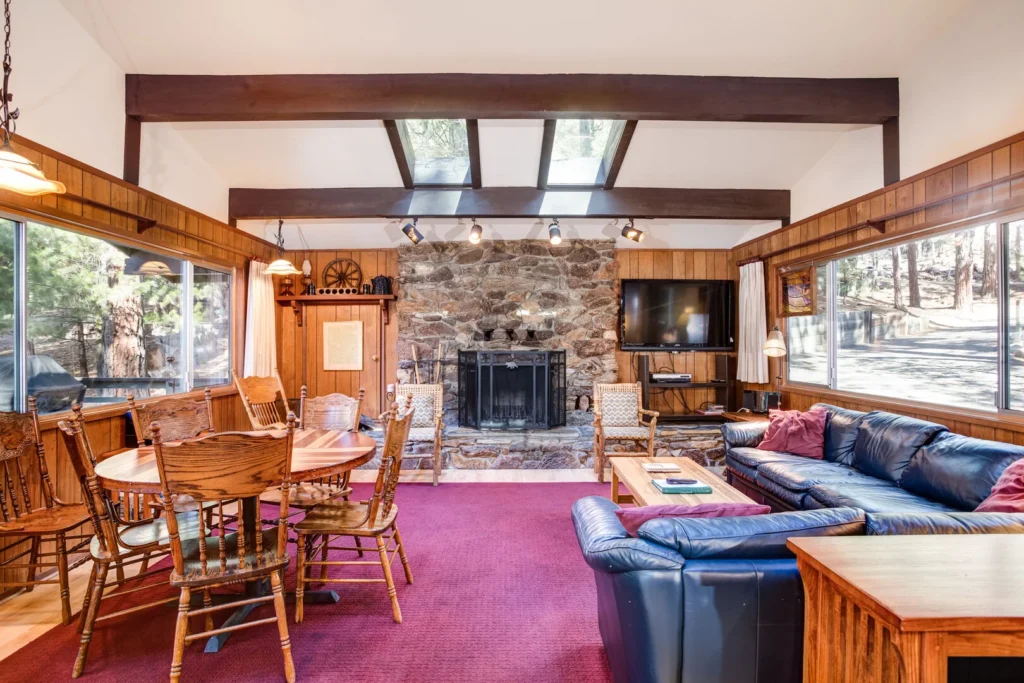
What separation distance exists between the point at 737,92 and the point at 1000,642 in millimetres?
3396

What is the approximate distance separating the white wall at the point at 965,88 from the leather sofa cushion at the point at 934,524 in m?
2.36

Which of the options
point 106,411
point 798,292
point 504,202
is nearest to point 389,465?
point 106,411

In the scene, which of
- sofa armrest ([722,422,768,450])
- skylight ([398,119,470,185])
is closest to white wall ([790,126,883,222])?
sofa armrest ([722,422,768,450])

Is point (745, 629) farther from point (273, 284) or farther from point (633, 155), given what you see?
point (273, 284)

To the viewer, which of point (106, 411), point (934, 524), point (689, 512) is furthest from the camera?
point (106, 411)

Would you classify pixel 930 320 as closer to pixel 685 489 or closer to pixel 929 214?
pixel 929 214

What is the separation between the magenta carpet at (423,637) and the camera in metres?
1.84

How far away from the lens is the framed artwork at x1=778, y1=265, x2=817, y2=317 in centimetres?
446

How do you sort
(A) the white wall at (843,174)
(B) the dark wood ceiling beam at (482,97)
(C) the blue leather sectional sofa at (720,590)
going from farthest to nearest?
(A) the white wall at (843,174) → (B) the dark wood ceiling beam at (482,97) → (C) the blue leather sectional sofa at (720,590)

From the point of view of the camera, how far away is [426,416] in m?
4.89

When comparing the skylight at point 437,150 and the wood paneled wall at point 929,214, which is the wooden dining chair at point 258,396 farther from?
the wood paneled wall at point 929,214

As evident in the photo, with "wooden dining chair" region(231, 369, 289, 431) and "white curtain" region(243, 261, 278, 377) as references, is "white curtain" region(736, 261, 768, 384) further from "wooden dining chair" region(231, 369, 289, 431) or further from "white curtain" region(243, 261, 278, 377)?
"white curtain" region(243, 261, 278, 377)

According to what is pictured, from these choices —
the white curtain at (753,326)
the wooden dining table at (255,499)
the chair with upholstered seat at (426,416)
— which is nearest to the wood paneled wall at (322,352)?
the chair with upholstered seat at (426,416)

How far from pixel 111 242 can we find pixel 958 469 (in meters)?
5.45
